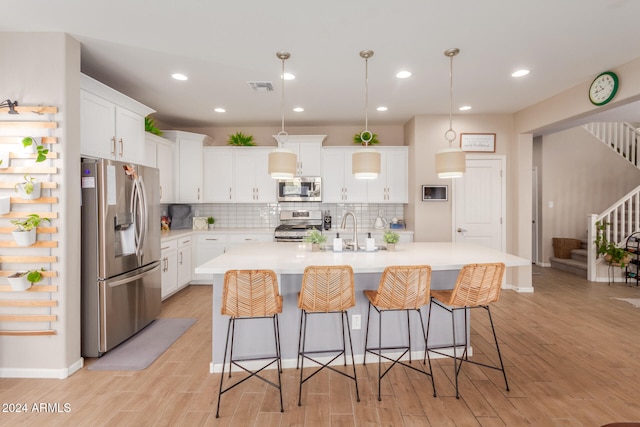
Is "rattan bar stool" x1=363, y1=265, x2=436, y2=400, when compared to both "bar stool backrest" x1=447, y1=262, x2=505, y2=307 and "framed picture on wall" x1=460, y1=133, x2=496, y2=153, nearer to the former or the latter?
"bar stool backrest" x1=447, y1=262, x2=505, y2=307

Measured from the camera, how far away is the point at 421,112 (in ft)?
15.6

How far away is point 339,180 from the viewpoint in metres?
5.36

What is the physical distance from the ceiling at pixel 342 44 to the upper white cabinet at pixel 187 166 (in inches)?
42.4

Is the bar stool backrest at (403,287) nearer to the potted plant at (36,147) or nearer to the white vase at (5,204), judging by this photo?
the potted plant at (36,147)

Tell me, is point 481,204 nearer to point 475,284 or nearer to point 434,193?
point 434,193

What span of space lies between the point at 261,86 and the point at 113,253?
235cm

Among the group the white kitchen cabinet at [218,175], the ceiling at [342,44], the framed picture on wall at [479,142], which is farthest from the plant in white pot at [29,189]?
the framed picture on wall at [479,142]

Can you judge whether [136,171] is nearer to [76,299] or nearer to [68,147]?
[68,147]

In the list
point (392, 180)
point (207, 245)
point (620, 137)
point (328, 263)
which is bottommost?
point (207, 245)

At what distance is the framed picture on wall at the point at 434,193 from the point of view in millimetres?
4898

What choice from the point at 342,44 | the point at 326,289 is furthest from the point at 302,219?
the point at 326,289

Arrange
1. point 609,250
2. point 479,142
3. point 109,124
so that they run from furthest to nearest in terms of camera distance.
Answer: point 609,250 → point 479,142 → point 109,124

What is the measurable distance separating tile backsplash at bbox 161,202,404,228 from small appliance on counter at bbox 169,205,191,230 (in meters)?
0.15

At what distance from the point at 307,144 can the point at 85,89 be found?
10.2 feet
